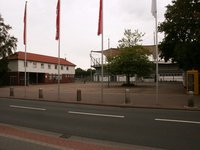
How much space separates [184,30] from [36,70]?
148 ft

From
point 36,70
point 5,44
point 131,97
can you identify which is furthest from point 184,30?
point 36,70

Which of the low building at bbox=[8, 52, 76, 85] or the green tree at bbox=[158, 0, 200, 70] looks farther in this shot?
the low building at bbox=[8, 52, 76, 85]

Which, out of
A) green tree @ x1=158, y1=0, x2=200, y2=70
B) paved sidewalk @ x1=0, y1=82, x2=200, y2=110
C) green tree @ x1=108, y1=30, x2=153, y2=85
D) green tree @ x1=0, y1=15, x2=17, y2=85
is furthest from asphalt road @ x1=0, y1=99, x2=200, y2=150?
green tree @ x1=0, y1=15, x2=17, y2=85

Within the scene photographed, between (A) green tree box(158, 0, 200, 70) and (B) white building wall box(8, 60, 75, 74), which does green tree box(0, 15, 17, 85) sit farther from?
(A) green tree box(158, 0, 200, 70)

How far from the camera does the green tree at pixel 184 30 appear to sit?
26237 mm

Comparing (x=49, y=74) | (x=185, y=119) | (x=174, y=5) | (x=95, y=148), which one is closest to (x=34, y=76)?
(x=49, y=74)

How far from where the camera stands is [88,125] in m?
11.1

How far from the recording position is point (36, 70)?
6688cm

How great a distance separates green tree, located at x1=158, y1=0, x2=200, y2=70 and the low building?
34.6m

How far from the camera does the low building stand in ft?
202

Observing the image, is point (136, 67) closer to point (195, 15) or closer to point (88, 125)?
point (195, 15)

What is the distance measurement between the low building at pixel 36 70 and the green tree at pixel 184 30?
34611 mm

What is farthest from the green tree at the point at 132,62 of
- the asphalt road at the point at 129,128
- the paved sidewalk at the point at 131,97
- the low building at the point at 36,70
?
the asphalt road at the point at 129,128

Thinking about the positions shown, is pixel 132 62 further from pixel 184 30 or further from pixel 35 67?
pixel 35 67
